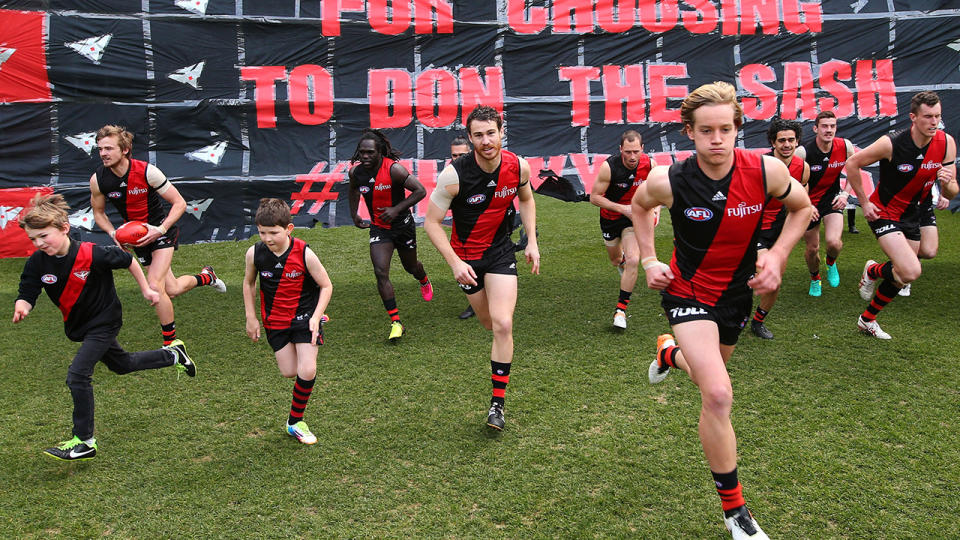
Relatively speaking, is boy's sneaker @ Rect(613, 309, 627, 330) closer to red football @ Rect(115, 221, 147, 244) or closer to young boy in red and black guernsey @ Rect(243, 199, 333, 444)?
young boy in red and black guernsey @ Rect(243, 199, 333, 444)

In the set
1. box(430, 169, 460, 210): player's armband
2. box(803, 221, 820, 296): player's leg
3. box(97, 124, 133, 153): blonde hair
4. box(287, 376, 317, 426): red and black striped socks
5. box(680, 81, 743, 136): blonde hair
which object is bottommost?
box(287, 376, 317, 426): red and black striped socks

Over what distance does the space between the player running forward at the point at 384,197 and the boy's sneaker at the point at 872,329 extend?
15.2 ft

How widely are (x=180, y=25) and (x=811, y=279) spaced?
964 cm

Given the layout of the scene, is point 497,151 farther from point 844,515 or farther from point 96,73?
point 96,73

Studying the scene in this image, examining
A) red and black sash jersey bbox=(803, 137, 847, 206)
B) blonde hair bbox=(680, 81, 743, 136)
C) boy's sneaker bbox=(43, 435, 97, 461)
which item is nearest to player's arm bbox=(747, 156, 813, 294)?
blonde hair bbox=(680, 81, 743, 136)

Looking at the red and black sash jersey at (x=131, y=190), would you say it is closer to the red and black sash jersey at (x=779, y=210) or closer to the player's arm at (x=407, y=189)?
the player's arm at (x=407, y=189)

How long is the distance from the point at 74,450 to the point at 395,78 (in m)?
7.70

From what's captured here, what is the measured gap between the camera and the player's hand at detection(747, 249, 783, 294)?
3.40 metres

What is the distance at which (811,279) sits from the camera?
8.50m

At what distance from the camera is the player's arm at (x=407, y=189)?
720 centimetres

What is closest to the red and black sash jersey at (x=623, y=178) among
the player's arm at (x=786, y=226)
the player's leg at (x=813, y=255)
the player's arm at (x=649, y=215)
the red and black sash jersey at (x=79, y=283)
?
the player's leg at (x=813, y=255)

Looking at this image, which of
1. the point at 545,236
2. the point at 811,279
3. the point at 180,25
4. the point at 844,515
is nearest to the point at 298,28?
the point at 180,25

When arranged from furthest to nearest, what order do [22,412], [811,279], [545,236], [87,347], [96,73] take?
[545,236] < [96,73] < [811,279] < [22,412] < [87,347]

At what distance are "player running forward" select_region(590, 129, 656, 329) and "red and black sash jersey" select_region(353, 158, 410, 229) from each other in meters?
2.17
